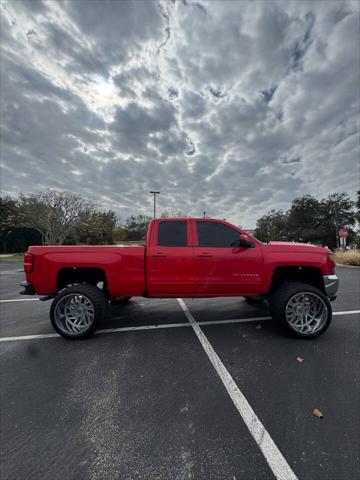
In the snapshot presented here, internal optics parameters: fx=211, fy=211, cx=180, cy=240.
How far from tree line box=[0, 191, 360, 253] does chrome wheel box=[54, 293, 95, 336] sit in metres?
2.28

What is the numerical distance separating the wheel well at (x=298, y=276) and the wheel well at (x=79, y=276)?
3045 mm

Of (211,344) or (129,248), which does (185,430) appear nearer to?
(211,344)

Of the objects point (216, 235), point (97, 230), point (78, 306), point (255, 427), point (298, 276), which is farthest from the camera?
point (97, 230)

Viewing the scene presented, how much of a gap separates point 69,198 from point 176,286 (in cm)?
2479

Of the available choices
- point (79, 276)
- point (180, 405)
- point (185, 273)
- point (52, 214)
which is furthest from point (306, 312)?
point (52, 214)

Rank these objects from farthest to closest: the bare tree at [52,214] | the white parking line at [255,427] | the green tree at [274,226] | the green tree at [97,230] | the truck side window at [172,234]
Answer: the green tree at [274,226] < the green tree at [97,230] < the bare tree at [52,214] < the truck side window at [172,234] < the white parking line at [255,427]

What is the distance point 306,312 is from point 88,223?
95.7ft

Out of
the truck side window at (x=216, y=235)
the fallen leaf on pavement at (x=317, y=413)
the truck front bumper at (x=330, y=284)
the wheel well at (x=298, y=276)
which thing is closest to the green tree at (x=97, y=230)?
the truck side window at (x=216, y=235)

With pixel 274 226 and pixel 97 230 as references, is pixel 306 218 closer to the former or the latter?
pixel 274 226

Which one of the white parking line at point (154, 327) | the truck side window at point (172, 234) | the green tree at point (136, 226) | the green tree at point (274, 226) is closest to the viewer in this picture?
the white parking line at point (154, 327)

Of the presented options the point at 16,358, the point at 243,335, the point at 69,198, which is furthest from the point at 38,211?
the point at 243,335

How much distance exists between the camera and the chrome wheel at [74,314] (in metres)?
3.36

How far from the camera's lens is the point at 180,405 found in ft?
6.70

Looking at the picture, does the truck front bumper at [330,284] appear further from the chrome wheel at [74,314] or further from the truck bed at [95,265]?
the chrome wheel at [74,314]
